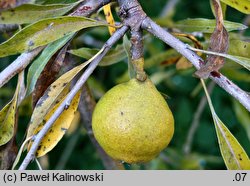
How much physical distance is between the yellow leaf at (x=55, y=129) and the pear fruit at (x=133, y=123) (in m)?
0.09

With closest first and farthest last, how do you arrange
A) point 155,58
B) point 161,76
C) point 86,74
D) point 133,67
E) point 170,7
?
point 86,74 < point 133,67 < point 155,58 < point 161,76 < point 170,7

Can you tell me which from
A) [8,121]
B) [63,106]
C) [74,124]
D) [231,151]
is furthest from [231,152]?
[74,124]

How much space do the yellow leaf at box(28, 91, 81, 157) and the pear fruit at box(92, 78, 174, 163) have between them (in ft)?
0.29

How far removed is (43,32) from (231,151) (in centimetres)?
43

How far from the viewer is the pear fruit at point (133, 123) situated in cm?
96

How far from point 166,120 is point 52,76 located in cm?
28

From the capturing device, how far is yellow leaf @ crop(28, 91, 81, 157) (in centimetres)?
107

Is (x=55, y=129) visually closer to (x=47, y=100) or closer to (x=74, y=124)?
(x=47, y=100)

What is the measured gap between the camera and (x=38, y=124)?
1.04 meters

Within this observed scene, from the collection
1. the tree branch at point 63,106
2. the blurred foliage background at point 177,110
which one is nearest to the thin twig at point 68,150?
the blurred foliage background at point 177,110
